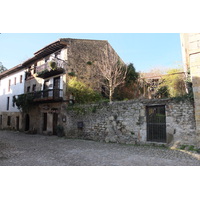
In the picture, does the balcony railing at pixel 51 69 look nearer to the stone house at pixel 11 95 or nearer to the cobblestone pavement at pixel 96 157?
the stone house at pixel 11 95

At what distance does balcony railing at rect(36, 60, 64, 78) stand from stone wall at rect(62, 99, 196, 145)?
10.9ft

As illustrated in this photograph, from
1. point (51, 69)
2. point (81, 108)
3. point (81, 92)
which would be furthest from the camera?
point (51, 69)

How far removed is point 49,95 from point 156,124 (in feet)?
30.4

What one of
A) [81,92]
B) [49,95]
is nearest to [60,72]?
[49,95]

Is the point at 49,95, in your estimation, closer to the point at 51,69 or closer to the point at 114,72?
the point at 51,69

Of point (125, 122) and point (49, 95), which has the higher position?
point (49, 95)

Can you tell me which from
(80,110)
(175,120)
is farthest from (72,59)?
(175,120)

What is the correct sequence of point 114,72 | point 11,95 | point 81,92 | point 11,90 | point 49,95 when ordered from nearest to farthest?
point 81,92
point 49,95
point 114,72
point 11,95
point 11,90

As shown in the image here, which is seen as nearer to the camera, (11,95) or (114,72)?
(114,72)

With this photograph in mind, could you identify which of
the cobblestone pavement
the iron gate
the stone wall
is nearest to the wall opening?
the iron gate

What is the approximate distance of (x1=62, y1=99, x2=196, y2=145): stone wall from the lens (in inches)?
269

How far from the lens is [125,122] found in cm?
868

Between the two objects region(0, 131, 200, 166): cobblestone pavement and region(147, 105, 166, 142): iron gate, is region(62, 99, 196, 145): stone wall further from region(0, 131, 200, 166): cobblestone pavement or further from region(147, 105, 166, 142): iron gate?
region(0, 131, 200, 166): cobblestone pavement

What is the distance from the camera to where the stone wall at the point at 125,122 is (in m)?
6.84
